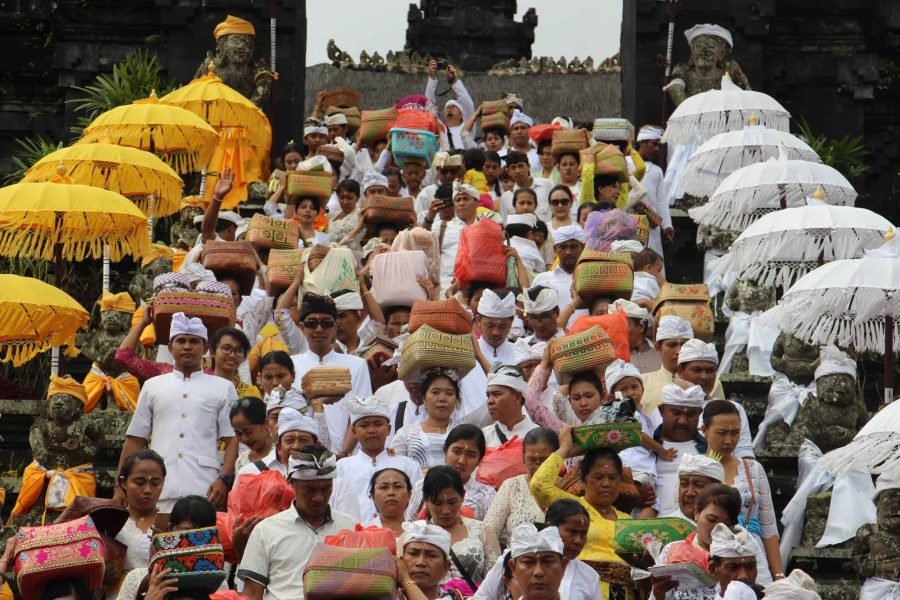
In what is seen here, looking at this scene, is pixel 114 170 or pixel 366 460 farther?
A: pixel 114 170

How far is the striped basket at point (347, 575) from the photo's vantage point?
35.0ft

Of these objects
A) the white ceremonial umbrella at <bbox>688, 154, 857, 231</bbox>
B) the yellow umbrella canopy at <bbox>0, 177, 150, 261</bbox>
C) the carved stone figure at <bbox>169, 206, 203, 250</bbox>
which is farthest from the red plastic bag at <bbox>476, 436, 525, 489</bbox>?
the carved stone figure at <bbox>169, 206, 203, 250</bbox>

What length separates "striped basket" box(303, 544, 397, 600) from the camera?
10.7 metres

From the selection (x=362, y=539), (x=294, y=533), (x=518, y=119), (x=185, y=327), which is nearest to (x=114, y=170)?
(x=185, y=327)

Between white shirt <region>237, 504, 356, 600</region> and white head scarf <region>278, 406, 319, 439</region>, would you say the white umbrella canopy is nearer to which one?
white head scarf <region>278, 406, 319, 439</region>

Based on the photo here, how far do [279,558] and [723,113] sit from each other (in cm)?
1042

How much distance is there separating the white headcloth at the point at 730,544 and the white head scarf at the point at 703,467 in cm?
116

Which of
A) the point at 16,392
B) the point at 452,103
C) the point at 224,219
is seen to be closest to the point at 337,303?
the point at 224,219

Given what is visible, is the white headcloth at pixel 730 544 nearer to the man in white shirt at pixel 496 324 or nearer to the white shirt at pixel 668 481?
the white shirt at pixel 668 481

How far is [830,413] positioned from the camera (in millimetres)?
16078

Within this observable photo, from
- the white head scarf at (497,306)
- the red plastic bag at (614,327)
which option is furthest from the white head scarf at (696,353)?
the white head scarf at (497,306)

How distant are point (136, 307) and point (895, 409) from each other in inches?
293

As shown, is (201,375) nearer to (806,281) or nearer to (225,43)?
(806,281)

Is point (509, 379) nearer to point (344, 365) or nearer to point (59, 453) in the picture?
point (344, 365)
